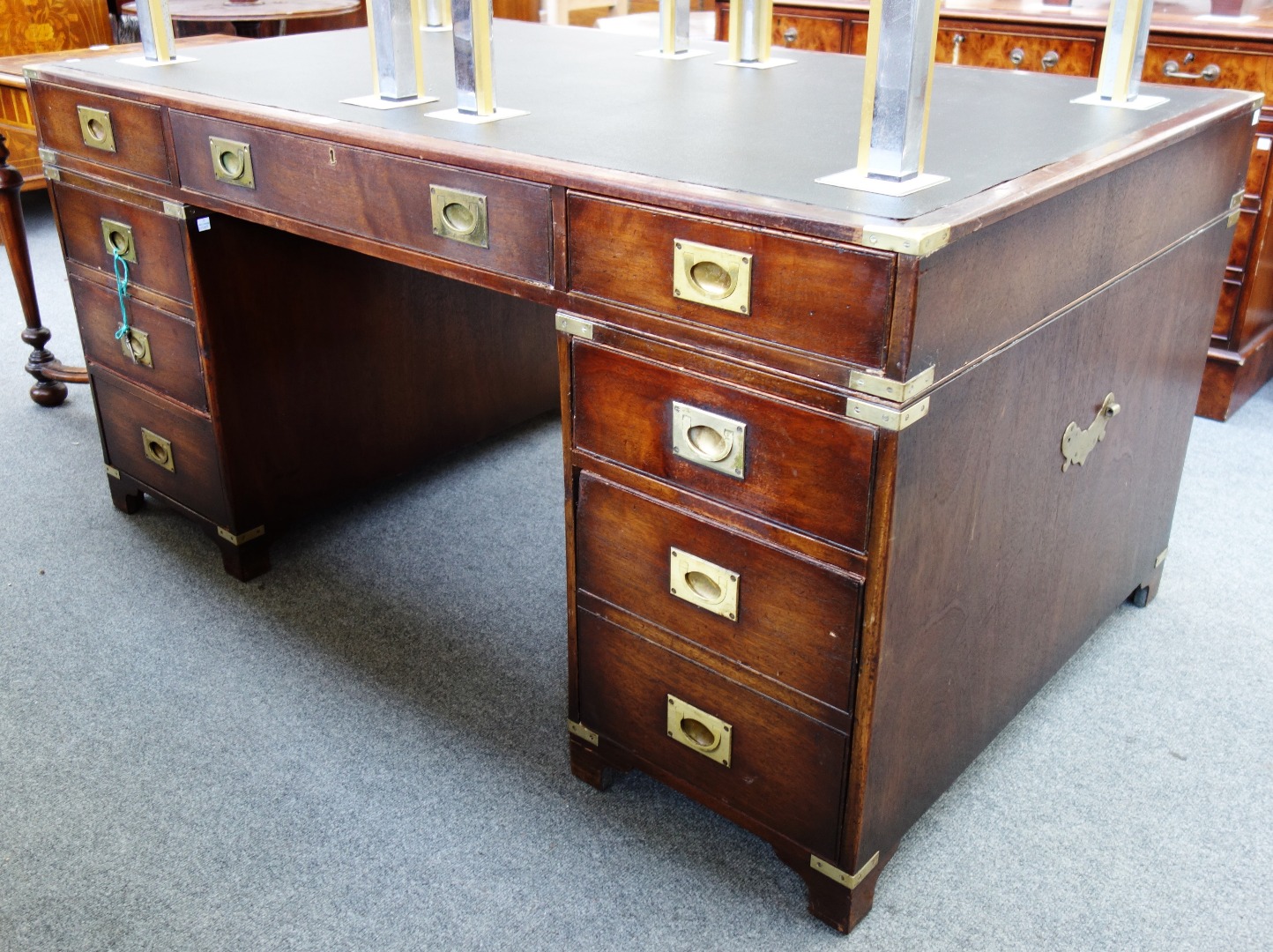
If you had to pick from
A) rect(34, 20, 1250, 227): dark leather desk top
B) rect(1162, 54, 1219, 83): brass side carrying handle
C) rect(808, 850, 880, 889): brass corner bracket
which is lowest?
rect(808, 850, 880, 889): brass corner bracket

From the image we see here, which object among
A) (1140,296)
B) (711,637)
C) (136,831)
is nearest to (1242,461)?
(1140,296)

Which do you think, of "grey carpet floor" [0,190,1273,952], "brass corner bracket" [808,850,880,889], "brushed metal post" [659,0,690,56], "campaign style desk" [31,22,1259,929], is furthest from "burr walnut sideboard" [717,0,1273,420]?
"brass corner bracket" [808,850,880,889]

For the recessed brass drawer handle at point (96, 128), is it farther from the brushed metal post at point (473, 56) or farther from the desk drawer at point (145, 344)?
the brushed metal post at point (473, 56)

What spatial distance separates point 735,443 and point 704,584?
191mm

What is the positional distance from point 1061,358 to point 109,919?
124cm

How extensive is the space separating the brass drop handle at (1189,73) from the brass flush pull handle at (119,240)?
203cm

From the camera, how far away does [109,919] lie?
1270 millimetres

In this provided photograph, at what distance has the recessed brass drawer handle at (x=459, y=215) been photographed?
1.21 meters

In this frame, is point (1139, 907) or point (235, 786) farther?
point (235, 786)

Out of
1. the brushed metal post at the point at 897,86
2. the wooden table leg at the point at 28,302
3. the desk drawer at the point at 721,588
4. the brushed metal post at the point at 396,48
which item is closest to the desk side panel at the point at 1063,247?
the brushed metal post at the point at 897,86

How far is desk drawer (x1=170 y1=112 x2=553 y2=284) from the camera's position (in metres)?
1.18

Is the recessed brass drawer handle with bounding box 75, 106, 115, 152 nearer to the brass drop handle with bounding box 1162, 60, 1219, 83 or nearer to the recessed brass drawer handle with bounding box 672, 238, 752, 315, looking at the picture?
the recessed brass drawer handle with bounding box 672, 238, 752, 315

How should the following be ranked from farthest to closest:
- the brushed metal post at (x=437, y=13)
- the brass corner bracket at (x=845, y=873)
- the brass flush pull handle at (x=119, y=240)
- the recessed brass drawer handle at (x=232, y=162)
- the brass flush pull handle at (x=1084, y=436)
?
the brushed metal post at (x=437, y=13)
the brass flush pull handle at (x=119, y=240)
the recessed brass drawer handle at (x=232, y=162)
the brass flush pull handle at (x=1084, y=436)
the brass corner bracket at (x=845, y=873)

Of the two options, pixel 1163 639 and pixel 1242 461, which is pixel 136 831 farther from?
pixel 1242 461
